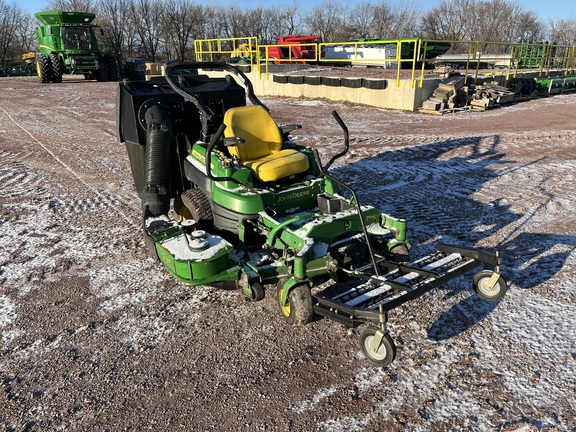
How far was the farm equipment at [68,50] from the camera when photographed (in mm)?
22375

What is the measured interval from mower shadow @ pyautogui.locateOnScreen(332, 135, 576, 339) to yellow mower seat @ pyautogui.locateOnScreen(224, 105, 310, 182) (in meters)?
1.53

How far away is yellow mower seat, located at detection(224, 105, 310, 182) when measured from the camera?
4.33 m

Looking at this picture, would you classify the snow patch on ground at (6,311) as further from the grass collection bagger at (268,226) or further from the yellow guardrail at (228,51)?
the yellow guardrail at (228,51)

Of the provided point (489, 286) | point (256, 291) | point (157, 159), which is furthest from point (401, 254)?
point (157, 159)

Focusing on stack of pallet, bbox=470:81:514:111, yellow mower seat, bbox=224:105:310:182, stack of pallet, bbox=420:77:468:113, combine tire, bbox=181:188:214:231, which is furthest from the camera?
stack of pallet, bbox=470:81:514:111

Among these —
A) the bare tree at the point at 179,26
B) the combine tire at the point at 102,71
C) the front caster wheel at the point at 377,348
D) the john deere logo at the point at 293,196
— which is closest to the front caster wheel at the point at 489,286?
the front caster wheel at the point at 377,348

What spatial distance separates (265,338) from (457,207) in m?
3.51

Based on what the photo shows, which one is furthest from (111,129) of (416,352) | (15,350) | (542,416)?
(542,416)

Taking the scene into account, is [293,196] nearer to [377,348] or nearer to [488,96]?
[377,348]

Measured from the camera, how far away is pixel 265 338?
3426 mm

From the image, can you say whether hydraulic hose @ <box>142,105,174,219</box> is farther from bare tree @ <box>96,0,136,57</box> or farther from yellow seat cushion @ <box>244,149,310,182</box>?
bare tree @ <box>96,0,136,57</box>

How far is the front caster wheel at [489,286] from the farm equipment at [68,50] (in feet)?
76.3

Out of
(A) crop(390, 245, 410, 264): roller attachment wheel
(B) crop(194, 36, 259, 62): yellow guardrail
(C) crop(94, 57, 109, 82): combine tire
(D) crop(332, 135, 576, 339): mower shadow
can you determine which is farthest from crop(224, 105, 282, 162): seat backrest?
(C) crop(94, 57, 109, 82): combine tire

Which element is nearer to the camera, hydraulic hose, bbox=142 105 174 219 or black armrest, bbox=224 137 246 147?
black armrest, bbox=224 137 246 147
